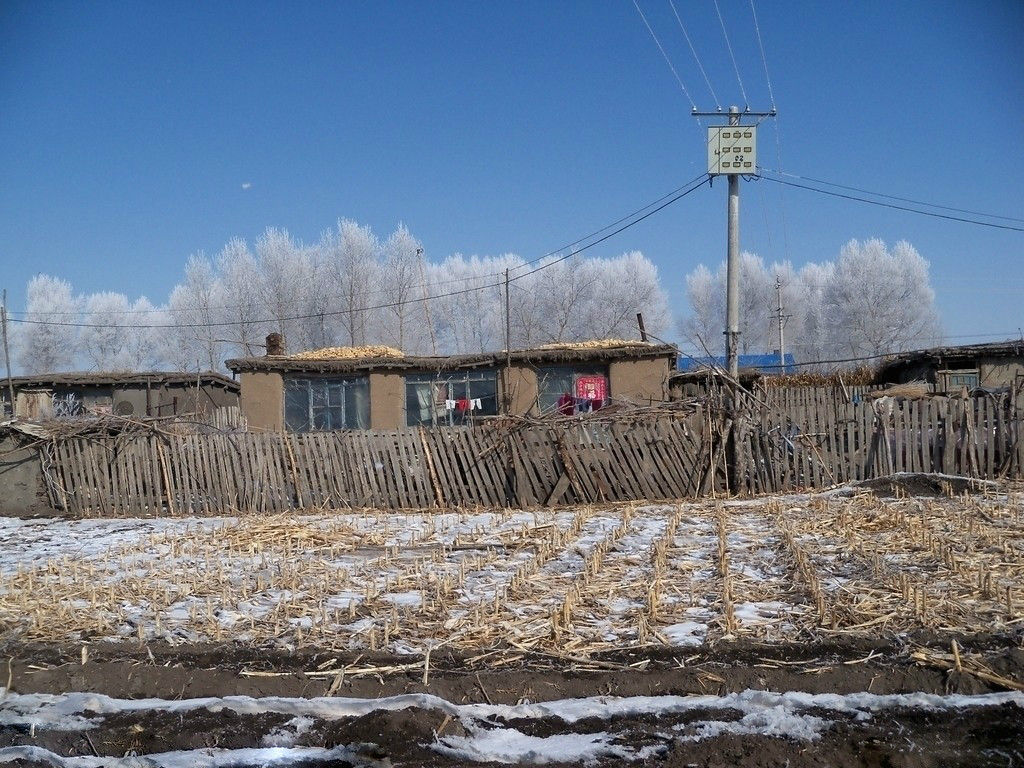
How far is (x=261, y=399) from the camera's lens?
2405cm

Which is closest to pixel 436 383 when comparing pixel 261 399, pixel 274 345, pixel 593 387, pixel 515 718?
pixel 593 387

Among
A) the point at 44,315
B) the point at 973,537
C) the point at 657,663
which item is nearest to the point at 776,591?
the point at 657,663

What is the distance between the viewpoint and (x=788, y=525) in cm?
1027

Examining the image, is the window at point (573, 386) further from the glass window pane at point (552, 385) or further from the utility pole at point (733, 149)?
the utility pole at point (733, 149)

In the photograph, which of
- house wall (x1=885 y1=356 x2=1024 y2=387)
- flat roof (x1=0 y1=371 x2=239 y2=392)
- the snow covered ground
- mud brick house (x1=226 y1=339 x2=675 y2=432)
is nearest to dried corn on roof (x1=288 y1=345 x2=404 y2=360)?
mud brick house (x1=226 y1=339 x2=675 y2=432)

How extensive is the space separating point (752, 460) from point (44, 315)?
55422 millimetres

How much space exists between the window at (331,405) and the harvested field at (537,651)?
14874 millimetres

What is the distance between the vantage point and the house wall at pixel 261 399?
24.0 metres

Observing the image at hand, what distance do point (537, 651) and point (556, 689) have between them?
1.86 ft

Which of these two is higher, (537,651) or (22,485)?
(22,485)

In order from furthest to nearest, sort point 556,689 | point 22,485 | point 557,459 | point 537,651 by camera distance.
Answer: point 22,485
point 557,459
point 537,651
point 556,689

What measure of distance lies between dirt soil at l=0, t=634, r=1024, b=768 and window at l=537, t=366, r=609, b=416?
18063 millimetres

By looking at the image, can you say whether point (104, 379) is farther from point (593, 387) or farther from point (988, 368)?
point (988, 368)

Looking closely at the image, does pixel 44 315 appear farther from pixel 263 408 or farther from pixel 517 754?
pixel 517 754
